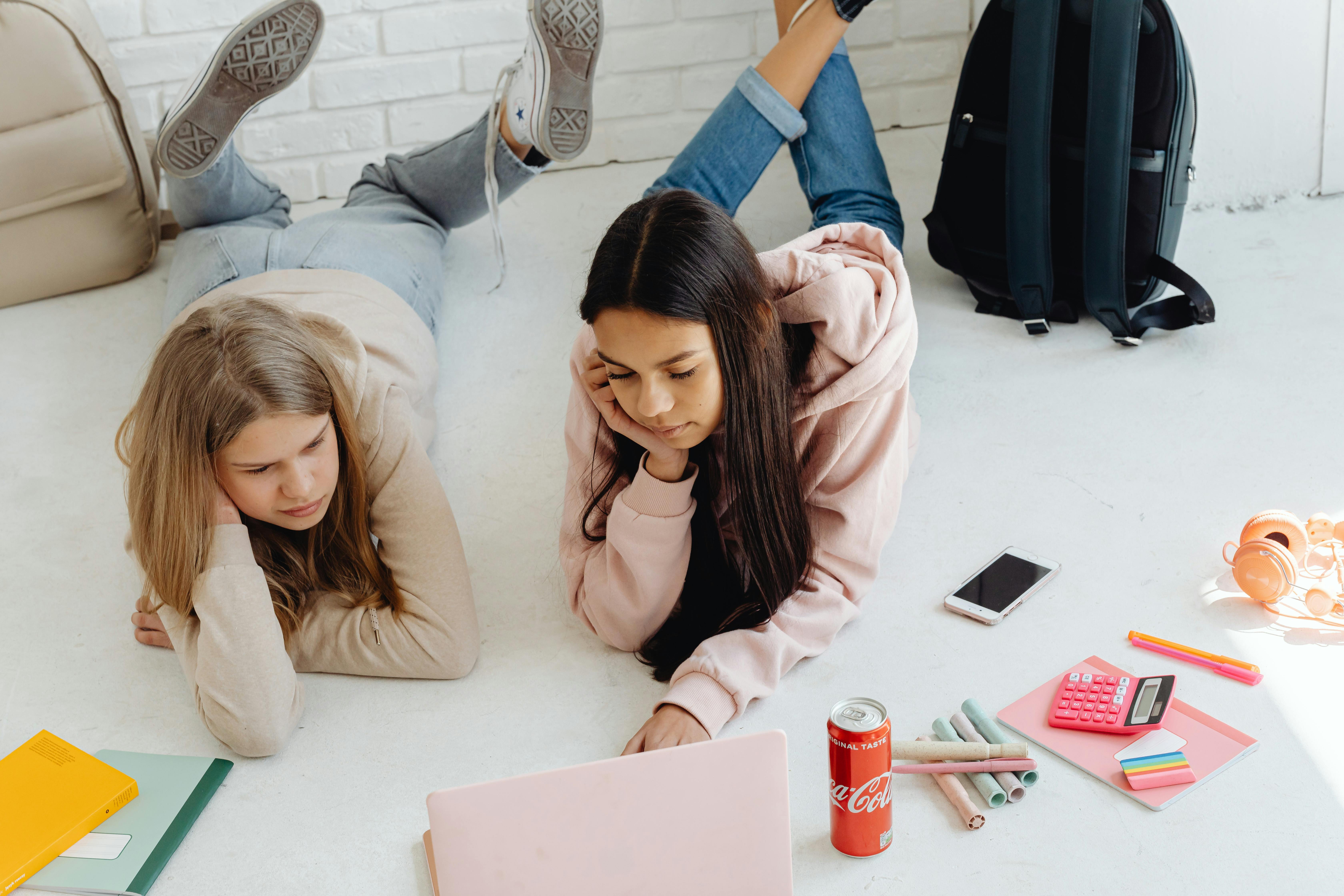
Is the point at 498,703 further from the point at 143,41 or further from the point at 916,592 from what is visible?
the point at 143,41

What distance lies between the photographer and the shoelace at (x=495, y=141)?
2188 mm

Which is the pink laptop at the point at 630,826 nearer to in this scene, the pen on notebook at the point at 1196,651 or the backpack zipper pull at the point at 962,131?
the pen on notebook at the point at 1196,651

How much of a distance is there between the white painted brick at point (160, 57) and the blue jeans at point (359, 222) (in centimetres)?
60

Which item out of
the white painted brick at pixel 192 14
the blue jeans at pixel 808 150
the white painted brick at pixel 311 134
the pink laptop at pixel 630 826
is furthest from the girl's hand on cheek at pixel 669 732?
the white painted brick at pixel 192 14

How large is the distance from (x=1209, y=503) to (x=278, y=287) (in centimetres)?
148

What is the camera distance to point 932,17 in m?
2.90

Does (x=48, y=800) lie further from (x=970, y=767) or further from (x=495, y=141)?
(x=495, y=141)

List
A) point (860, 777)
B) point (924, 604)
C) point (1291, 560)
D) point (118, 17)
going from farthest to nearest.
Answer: point (118, 17), point (924, 604), point (1291, 560), point (860, 777)

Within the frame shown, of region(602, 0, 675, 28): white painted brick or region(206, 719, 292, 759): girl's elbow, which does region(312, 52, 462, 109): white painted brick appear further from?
Answer: region(206, 719, 292, 759): girl's elbow

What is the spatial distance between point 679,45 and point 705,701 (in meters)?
2.03

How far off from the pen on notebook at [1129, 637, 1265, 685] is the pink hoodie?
343 millimetres

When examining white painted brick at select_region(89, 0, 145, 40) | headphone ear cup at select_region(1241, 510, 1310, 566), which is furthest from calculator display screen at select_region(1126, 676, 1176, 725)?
white painted brick at select_region(89, 0, 145, 40)

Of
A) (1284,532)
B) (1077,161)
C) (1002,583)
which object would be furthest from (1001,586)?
(1077,161)

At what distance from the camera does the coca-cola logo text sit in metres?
1.08
